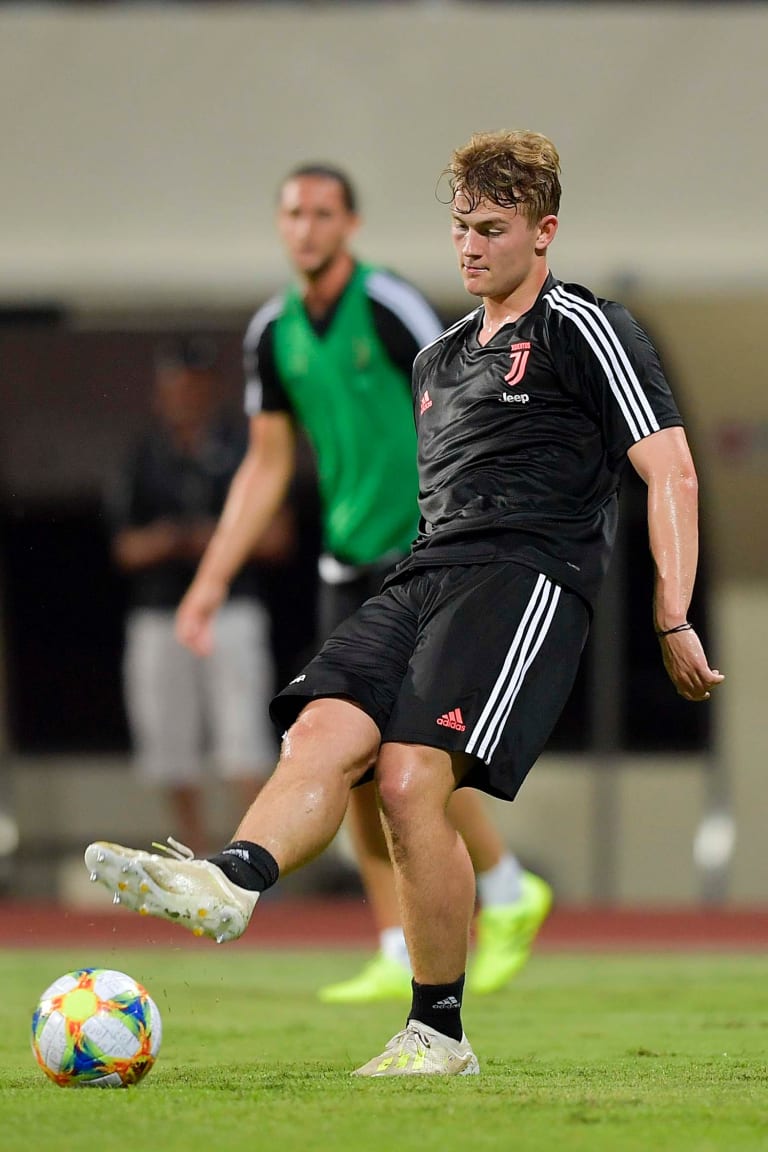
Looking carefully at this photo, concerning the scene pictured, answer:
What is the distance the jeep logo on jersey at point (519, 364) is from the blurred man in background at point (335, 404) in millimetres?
2318

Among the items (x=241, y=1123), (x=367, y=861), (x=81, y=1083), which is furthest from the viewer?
(x=367, y=861)

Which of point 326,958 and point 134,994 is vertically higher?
point 134,994

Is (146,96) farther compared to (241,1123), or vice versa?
(146,96)

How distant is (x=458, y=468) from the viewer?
4898 millimetres

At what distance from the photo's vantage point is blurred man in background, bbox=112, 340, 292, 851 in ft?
38.0

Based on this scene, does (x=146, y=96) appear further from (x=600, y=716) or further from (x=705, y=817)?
(x=705, y=817)

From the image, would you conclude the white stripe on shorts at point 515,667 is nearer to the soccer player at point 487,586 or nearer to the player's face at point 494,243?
the soccer player at point 487,586

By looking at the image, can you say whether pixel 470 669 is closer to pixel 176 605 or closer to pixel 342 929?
pixel 342 929

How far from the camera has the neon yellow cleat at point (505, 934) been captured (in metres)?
6.89

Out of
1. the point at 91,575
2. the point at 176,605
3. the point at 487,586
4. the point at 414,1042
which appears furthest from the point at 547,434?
the point at 91,575

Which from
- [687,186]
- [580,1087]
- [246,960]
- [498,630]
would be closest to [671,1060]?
[580,1087]

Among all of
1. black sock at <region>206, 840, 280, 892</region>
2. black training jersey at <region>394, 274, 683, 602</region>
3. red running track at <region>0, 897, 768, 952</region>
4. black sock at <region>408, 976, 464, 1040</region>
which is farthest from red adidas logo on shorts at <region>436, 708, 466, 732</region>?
red running track at <region>0, 897, 768, 952</region>

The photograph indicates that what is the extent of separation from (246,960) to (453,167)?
5.13 metres

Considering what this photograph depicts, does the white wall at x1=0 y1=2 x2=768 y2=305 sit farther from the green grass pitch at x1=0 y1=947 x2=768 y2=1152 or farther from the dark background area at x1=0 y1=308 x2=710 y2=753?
the green grass pitch at x1=0 y1=947 x2=768 y2=1152
